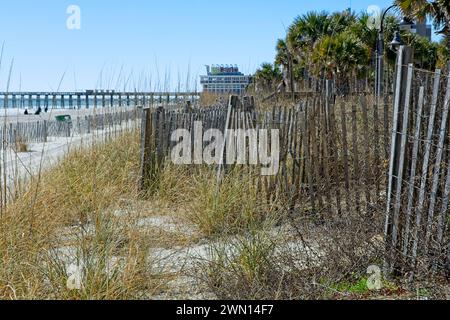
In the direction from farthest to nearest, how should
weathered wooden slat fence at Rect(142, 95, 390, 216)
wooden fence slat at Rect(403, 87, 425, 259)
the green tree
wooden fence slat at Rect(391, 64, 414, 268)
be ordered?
the green tree, weathered wooden slat fence at Rect(142, 95, 390, 216), wooden fence slat at Rect(391, 64, 414, 268), wooden fence slat at Rect(403, 87, 425, 259)

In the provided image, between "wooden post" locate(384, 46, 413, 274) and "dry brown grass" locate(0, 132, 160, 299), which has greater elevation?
"wooden post" locate(384, 46, 413, 274)

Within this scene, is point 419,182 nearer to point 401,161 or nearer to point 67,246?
point 401,161

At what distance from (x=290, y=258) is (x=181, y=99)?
7316mm

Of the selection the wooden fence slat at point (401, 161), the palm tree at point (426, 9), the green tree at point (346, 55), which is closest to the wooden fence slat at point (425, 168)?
the wooden fence slat at point (401, 161)

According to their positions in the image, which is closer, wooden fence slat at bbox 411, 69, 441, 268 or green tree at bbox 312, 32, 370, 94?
wooden fence slat at bbox 411, 69, 441, 268

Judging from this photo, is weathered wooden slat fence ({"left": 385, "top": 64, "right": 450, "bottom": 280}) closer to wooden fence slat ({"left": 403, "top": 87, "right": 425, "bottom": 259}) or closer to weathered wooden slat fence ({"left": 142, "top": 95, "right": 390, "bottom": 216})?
wooden fence slat ({"left": 403, "top": 87, "right": 425, "bottom": 259})

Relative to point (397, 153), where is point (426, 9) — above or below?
above

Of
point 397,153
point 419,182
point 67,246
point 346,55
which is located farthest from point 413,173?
point 346,55

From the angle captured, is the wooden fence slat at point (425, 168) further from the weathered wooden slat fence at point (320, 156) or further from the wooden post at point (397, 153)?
the weathered wooden slat fence at point (320, 156)

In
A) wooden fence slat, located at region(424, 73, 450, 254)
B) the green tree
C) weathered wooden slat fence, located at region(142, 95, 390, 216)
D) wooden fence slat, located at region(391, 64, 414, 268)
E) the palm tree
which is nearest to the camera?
wooden fence slat, located at region(424, 73, 450, 254)

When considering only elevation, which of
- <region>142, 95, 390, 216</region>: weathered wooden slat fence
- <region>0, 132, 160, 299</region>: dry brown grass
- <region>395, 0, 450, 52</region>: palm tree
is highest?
<region>395, 0, 450, 52</region>: palm tree

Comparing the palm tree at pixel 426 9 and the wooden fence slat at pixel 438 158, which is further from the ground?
the palm tree at pixel 426 9

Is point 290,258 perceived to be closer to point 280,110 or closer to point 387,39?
point 280,110

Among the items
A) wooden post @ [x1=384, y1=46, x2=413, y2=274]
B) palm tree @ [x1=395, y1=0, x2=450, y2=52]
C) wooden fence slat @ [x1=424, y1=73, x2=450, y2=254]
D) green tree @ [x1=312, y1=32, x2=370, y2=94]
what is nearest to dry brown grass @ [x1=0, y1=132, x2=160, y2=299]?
wooden post @ [x1=384, y1=46, x2=413, y2=274]
